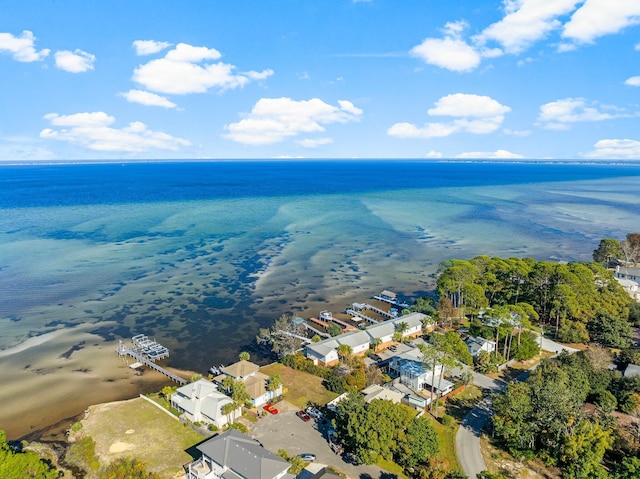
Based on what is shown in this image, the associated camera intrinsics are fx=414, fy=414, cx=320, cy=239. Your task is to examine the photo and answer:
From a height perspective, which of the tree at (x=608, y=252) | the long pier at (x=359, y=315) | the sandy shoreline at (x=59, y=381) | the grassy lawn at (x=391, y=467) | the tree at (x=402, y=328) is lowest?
the sandy shoreline at (x=59, y=381)

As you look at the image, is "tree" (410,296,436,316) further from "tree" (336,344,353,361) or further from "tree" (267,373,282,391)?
"tree" (267,373,282,391)

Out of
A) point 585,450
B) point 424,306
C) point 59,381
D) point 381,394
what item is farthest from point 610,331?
point 59,381

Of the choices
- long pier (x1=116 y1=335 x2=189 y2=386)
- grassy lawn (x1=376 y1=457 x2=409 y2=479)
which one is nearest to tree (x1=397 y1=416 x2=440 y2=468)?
grassy lawn (x1=376 y1=457 x2=409 y2=479)

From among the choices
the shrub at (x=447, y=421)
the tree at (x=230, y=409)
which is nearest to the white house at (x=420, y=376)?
the shrub at (x=447, y=421)

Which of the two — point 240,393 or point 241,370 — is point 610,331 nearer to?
point 241,370

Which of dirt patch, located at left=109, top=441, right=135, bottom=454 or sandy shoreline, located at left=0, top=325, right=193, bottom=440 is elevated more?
dirt patch, located at left=109, top=441, right=135, bottom=454

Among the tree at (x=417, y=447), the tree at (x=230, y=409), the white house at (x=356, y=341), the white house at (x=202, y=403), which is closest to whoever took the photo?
the tree at (x=417, y=447)

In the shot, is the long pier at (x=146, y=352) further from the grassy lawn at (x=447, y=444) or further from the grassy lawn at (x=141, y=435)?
the grassy lawn at (x=447, y=444)

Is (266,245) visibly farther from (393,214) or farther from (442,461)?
(442,461)
